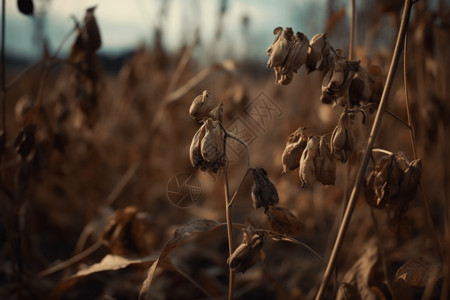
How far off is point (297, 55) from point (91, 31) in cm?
73

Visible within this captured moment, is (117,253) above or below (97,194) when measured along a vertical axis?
above

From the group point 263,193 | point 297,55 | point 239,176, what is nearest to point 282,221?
point 263,193

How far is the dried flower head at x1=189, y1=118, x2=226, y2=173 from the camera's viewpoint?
0.67 meters

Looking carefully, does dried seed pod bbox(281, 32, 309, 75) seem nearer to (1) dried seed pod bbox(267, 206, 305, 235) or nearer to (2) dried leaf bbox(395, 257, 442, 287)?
(1) dried seed pod bbox(267, 206, 305, 235)

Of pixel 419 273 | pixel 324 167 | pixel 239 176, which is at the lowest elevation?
pixel 239 176

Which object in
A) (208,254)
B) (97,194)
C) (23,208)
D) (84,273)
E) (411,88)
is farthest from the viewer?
(97,194)

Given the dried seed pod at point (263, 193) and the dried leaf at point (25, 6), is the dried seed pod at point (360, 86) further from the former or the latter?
the dried leaf at point (25, 6)

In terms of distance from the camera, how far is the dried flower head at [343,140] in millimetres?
687

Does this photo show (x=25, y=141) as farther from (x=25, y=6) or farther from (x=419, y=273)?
(x=419, y=273)

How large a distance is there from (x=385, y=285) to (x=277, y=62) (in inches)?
25.2

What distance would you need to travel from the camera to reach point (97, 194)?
208cm

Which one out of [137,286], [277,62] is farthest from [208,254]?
[277,62]

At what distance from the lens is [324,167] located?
689mm

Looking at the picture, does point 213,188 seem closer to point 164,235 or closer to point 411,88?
Result: point 164,235
